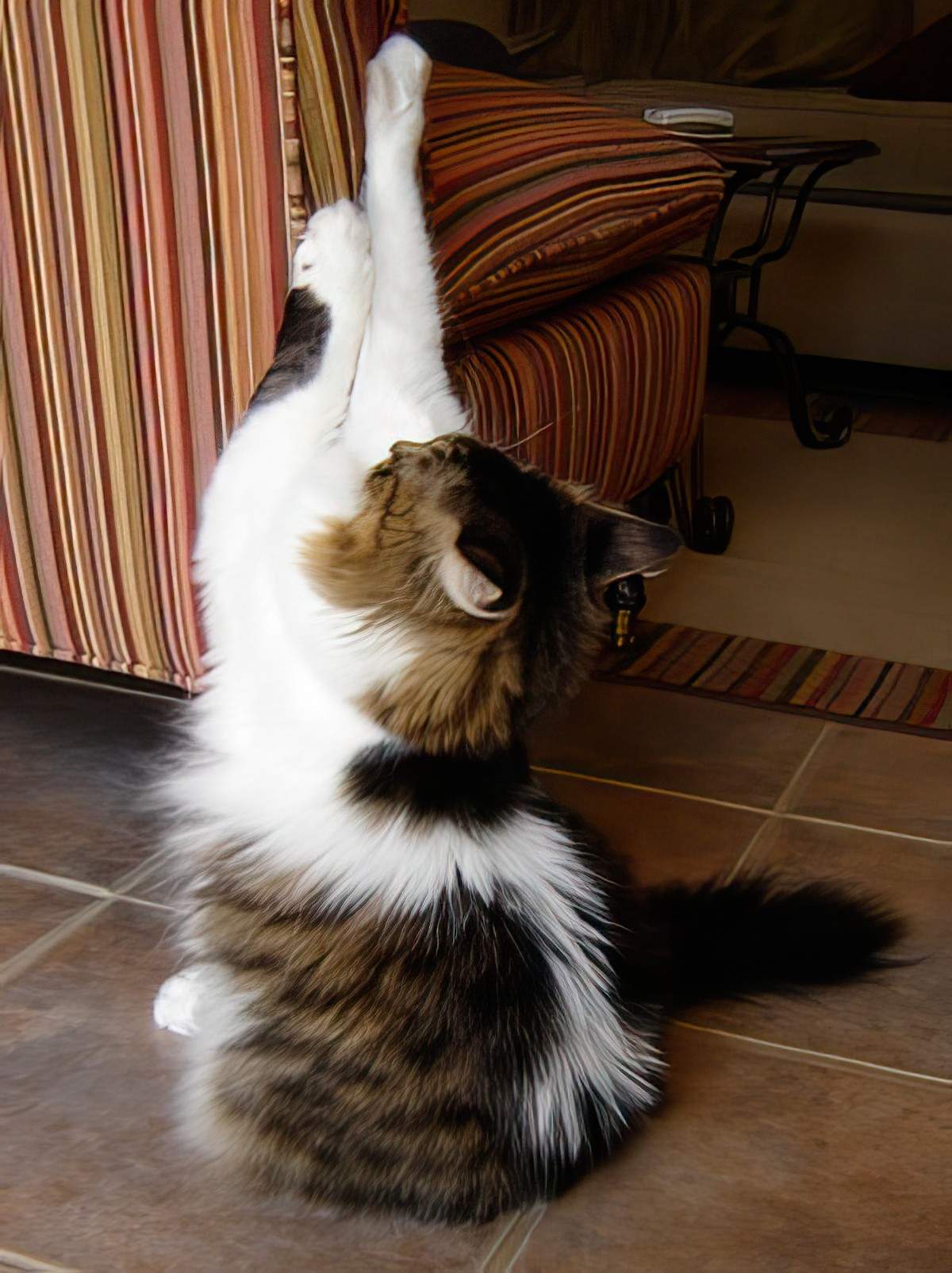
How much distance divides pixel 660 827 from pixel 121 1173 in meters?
0.75

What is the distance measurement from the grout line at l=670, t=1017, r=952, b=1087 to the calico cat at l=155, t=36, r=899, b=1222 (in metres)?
0.13

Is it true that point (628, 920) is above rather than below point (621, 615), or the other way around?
above

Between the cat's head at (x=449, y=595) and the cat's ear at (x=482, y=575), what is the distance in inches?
1.2

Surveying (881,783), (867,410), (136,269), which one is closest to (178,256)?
(136,269)

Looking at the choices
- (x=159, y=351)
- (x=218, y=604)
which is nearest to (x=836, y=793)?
(x=218, y=604)

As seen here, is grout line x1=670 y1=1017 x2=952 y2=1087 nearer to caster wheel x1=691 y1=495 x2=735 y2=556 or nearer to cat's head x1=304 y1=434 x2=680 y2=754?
cat's head x1=304 y1=434 x2=680 y2=754

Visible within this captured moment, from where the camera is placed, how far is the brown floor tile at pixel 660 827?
151 cm

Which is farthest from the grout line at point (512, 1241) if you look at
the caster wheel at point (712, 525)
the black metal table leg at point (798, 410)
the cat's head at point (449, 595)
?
the black metal table leg at point (798, 410)

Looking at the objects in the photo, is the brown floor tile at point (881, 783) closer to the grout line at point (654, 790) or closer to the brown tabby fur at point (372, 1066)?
the grout line at point (654, 790)

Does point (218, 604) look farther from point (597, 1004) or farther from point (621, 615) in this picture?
point (621, 615)

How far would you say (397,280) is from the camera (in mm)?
1205

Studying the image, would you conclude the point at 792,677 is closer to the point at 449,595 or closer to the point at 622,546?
the point at 622,546

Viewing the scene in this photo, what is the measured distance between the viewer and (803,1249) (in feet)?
3.36

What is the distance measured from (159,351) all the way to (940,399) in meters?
2.93
